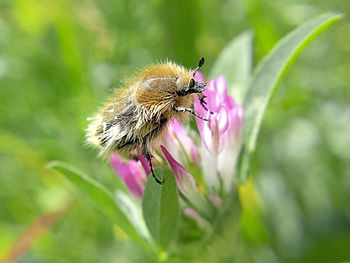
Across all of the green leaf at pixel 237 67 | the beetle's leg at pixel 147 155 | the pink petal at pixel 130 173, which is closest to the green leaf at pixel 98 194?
the pink petal at pixel 130 173

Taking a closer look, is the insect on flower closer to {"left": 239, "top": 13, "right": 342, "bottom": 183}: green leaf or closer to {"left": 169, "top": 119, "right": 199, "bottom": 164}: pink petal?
{"left": 169, "top": 119, "right": 199, "bottom": 164}: pink petal

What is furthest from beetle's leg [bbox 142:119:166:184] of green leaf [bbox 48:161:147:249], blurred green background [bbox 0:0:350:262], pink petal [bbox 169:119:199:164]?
blurred green background [bbox 0:0:350:262]

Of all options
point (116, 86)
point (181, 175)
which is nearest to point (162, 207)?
point (181, 175)

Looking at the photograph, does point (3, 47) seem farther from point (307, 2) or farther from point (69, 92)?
point (307, 2)

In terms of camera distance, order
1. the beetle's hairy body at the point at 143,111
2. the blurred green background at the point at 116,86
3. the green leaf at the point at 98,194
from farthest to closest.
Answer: the blurred green background at the point at 116,86 < the green leaf at the point at 98,194 < the beetle's hairy body at the point at 143,111

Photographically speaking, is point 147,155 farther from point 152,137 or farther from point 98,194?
point 98,194

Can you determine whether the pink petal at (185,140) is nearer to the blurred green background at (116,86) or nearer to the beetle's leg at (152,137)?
the beetle's leg at (152,137)
